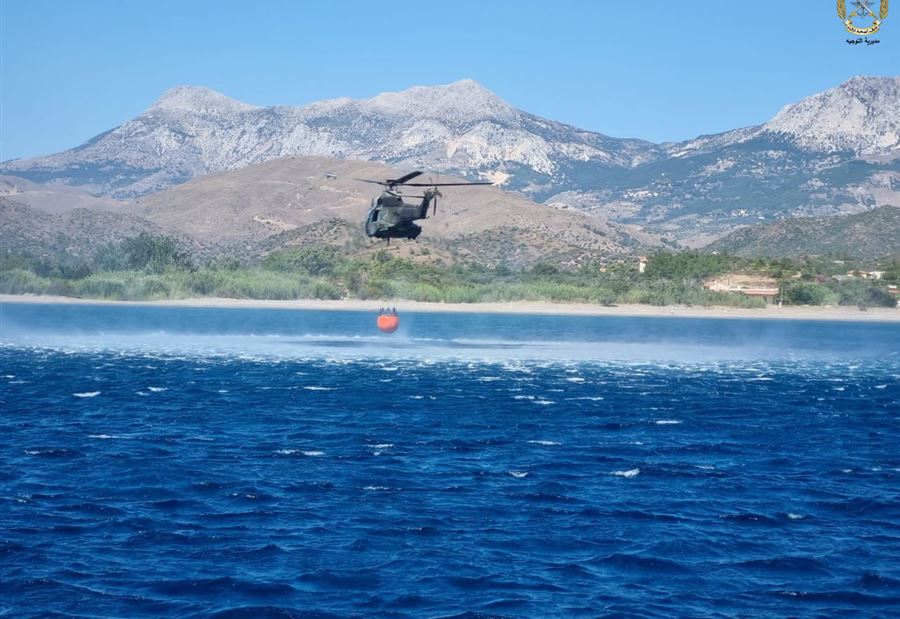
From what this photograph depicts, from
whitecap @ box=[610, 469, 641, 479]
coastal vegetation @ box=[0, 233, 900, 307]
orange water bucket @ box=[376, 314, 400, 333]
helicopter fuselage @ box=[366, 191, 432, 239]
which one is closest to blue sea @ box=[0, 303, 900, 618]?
whitecap @ box=[610, 469, 641, 479]

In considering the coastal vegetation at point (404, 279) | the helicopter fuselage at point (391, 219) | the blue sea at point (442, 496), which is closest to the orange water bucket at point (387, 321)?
the blue sea at point (442, 496)

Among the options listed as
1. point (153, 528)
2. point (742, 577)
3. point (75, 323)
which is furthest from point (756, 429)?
point (75, 323)

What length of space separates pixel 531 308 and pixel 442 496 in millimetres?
124858

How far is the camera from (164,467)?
100 ft

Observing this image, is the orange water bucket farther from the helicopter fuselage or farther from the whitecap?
the whitecap

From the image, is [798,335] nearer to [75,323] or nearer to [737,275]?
[737,275]

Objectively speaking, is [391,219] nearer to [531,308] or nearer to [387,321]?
[387,321]

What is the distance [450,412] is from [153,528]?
21558mm

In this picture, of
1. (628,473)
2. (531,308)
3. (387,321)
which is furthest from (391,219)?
(531,308)

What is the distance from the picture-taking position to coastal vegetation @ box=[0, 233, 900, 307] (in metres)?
151

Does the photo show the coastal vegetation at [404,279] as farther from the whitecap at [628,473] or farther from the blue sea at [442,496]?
the whitecap at [628,473]

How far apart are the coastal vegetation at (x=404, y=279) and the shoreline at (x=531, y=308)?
3.83ft

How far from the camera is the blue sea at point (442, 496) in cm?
2016

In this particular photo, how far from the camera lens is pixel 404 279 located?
517 ft
